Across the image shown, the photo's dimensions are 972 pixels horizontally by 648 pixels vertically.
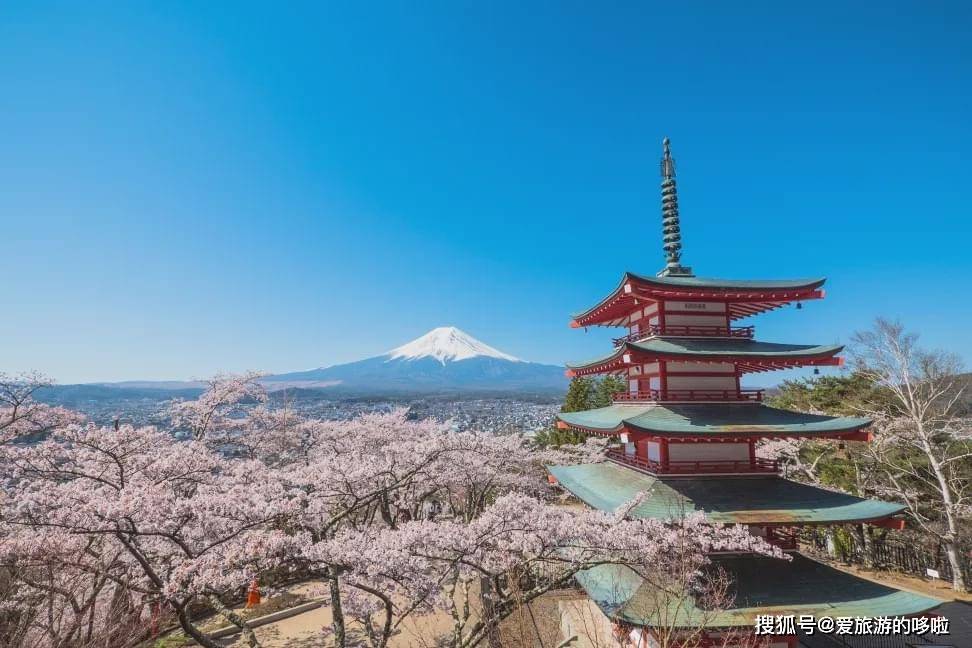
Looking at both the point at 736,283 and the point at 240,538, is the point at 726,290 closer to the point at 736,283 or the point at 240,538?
the point at 736,283

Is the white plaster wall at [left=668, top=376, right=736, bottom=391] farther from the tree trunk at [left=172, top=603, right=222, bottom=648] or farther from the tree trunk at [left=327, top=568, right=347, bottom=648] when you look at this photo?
the tree trunk at [left=172, top=603, right=222, bottom=648]

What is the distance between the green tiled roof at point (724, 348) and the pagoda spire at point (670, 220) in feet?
7.92

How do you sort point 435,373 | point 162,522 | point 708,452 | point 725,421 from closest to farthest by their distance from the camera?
point 162,522 → point 725,421 → point 708,452 → point 435,373

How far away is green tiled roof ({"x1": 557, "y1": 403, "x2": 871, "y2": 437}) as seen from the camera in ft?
30.4

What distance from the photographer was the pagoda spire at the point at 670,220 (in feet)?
40.9

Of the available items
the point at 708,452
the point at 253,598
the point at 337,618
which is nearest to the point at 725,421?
the point at 708,452

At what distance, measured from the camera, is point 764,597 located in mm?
8422

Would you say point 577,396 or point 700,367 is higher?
point 700,367

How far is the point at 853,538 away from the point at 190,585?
21896 mm

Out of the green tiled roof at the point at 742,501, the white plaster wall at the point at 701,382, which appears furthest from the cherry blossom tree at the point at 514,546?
the white plaster wall at the point at 701,382

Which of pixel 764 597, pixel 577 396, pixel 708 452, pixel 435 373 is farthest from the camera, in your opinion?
pixel 435 373

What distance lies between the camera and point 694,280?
37.6 feet

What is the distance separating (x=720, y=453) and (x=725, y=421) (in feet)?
2.94

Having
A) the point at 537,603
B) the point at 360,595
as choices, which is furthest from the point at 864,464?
the point at 360,595
